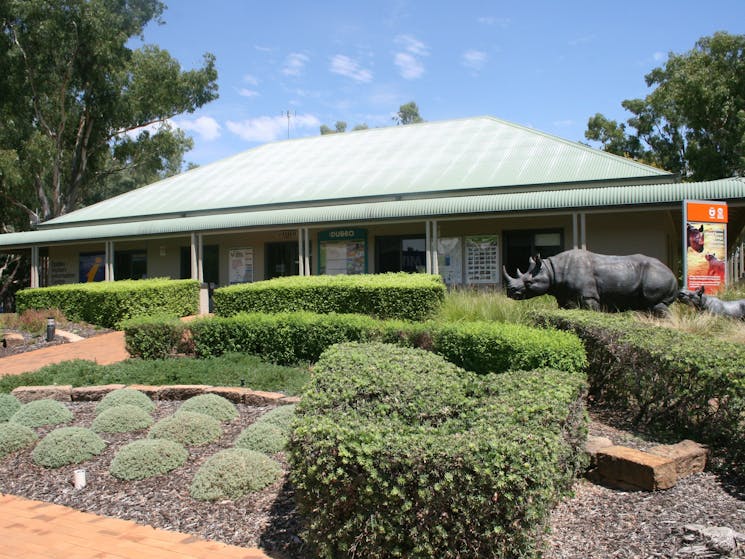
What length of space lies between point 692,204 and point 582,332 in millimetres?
7074

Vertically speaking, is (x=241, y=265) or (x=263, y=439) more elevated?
(x=241, y=265)

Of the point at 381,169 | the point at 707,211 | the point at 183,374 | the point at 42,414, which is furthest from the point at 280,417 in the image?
the point at 381,169

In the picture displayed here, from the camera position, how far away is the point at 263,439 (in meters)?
5.25

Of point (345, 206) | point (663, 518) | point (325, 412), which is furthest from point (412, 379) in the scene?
point (345, 206)

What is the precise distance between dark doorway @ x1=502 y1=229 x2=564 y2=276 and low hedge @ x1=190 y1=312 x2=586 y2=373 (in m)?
8.67

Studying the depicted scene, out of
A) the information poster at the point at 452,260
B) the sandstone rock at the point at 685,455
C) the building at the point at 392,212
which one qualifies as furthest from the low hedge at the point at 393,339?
the information poster at the point at 452,260

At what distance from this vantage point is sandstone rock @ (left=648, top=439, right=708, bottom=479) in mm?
4395

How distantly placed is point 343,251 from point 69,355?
29.1 feet

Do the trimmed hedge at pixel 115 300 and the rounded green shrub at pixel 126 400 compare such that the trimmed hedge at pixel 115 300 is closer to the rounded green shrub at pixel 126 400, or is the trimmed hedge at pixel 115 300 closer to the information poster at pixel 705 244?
the rounded green shrub at pixel 126 400

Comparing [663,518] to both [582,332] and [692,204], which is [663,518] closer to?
[582,332]

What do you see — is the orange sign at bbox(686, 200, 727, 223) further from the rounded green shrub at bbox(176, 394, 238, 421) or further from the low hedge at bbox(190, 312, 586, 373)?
the rounded green shrub at bbox(176, 394, 238, 421)

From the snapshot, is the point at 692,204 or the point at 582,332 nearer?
the point at 582,332

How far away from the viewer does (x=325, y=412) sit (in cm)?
372

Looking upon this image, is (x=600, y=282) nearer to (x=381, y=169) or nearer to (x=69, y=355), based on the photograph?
(x=69, y=355)
